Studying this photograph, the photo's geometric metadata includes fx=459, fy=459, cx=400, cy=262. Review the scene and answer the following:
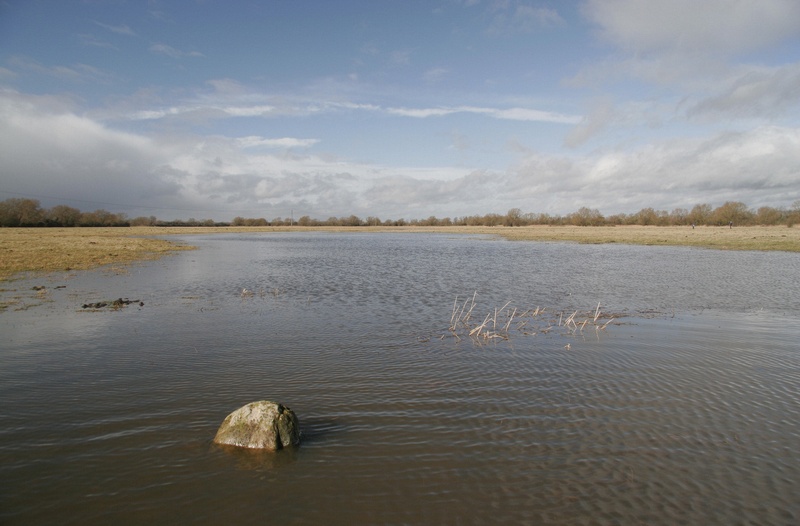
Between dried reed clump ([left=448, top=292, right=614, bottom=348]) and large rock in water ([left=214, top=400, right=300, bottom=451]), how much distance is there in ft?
25.8

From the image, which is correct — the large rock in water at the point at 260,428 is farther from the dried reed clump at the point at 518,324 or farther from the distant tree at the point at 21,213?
the distant tree at the point at 21,213

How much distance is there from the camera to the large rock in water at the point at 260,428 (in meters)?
7.32

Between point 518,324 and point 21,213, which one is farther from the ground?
point 21,213

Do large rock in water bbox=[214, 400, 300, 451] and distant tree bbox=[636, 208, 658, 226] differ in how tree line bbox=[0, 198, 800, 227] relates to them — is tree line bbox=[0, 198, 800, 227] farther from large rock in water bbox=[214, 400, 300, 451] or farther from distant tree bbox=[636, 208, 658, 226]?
large rock in water bbox=[214, 400, 300, 451]

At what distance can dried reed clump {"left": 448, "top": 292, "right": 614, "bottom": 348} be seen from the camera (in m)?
14.9

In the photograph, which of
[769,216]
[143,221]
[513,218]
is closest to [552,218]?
[513,218]

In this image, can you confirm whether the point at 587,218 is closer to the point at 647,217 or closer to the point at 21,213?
the point at 647,217

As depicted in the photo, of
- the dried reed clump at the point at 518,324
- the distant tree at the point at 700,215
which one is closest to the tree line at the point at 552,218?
the distant tree at the point at 700,215

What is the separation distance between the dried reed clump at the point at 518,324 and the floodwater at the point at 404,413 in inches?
6.2

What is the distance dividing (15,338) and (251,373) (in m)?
8.27

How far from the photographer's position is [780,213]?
334 feet

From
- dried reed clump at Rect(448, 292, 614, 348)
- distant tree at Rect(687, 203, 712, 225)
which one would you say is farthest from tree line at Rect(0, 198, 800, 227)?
dried reed clump at Rect(448, 292, 614, 348)

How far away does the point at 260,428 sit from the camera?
24.1ft

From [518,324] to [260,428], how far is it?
11169mm
